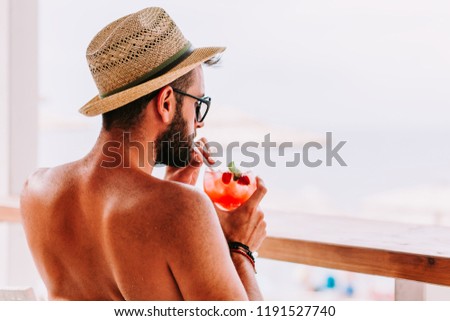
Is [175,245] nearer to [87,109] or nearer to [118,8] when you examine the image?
[87,109]

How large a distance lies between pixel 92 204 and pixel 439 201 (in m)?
7.21

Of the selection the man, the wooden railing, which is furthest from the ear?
the wooden railing

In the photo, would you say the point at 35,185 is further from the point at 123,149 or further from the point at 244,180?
the point at 244,180

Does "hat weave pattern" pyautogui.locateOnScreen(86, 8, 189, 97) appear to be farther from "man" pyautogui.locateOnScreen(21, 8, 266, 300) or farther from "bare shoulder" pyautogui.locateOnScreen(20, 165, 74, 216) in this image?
"bare shoulder" pyautogui.locateOnScreen(20, 165, 74, 216)

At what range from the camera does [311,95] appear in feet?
49.5

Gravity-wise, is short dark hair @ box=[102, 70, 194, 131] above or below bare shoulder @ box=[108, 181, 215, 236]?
above

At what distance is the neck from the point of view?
54.7 inches

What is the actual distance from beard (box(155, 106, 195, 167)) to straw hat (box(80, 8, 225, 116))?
0.38 feet

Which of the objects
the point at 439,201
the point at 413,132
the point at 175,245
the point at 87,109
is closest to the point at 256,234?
the point at 175,245

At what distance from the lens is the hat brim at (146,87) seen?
137 centimetres

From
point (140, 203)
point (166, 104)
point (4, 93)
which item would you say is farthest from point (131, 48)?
point (4, 93)

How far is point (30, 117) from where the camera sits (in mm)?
3439

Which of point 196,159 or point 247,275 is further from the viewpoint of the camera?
point 196,159

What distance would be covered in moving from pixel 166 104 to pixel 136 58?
0.13 meters
